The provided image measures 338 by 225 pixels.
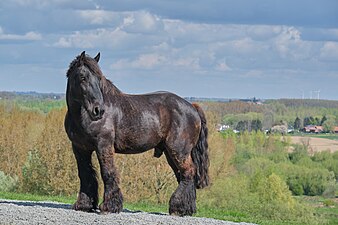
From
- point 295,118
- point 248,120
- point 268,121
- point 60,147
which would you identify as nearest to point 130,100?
point 60,147

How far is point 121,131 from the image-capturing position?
13492mm

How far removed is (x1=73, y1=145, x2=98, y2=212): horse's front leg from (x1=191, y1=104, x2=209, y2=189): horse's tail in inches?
84.3

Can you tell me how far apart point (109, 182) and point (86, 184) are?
2.14ft

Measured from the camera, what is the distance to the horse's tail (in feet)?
47.6

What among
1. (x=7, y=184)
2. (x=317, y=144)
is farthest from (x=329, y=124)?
(x=7, y=184)

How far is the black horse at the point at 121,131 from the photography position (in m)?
13.0

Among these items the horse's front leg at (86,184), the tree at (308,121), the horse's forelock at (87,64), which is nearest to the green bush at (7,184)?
the horse's front leg at (86,184)

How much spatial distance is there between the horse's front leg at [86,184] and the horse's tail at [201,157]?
2.14 metres

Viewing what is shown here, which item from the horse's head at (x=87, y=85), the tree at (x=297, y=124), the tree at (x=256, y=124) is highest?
the tree at (x=297, y=124)

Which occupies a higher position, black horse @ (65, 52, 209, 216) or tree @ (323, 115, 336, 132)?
tree @ (323, 115, 336, 132)

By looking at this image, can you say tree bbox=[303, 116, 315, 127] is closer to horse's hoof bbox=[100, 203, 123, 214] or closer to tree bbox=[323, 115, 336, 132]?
tree bbox=[323, 115, 336, 132]

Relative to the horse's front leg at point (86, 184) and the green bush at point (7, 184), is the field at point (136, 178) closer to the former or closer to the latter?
the green bush at point (7, 184)

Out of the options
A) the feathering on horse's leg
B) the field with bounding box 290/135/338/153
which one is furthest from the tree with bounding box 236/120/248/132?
Answer: the feathering on horse's leg

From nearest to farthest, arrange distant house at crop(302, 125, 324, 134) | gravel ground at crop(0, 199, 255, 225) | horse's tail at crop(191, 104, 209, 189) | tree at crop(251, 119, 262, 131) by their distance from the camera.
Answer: gravel ground at crop(0, 199, 255, 225) → horse's tail at crop(191, 104, 209, 189) → tree at crop(251, 119, 262, 131) → distant house at crop(302, 125, 324, 134)
